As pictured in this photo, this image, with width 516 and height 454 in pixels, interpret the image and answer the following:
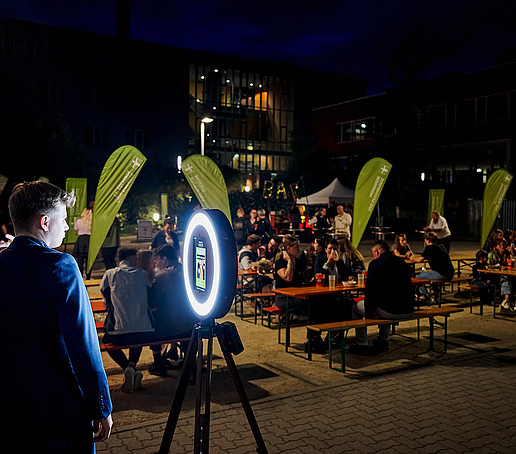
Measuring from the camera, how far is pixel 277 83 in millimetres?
57250

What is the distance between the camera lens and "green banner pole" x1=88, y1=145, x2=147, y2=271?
8867 mm

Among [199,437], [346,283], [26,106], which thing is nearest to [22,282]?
[199,437]

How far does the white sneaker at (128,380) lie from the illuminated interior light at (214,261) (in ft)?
8.44

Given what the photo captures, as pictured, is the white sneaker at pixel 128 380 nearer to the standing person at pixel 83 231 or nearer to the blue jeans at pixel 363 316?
the blue jeans at pixel 363 316

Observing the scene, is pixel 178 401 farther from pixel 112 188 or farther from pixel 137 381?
pixel 112 188

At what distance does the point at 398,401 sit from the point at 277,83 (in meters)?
54.5

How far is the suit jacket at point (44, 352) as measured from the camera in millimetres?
2234

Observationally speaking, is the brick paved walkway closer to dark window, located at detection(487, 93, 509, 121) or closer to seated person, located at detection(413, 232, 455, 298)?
seated person, located at detection(413, 232, 455, 298)

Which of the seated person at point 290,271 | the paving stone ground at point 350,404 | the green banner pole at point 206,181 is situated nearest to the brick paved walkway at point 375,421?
the paving stone ground at point 350,404

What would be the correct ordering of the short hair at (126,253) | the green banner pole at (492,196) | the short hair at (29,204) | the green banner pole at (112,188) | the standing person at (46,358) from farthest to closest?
the green banner pole at (492,196) → the green banner pole at (112,188) → the short hair at (126,253) → the short hair at (29,204) → the standing person at (46,358)

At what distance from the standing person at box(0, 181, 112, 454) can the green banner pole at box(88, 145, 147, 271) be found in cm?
674

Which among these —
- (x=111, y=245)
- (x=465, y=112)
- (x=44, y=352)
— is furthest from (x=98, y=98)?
(x=44, y=352)

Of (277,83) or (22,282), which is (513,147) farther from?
(22,282)

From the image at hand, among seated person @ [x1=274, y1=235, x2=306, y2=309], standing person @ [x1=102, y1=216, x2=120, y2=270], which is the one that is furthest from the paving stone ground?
standing person @ [x1=102, y1=216, x2=120, y2=270]
